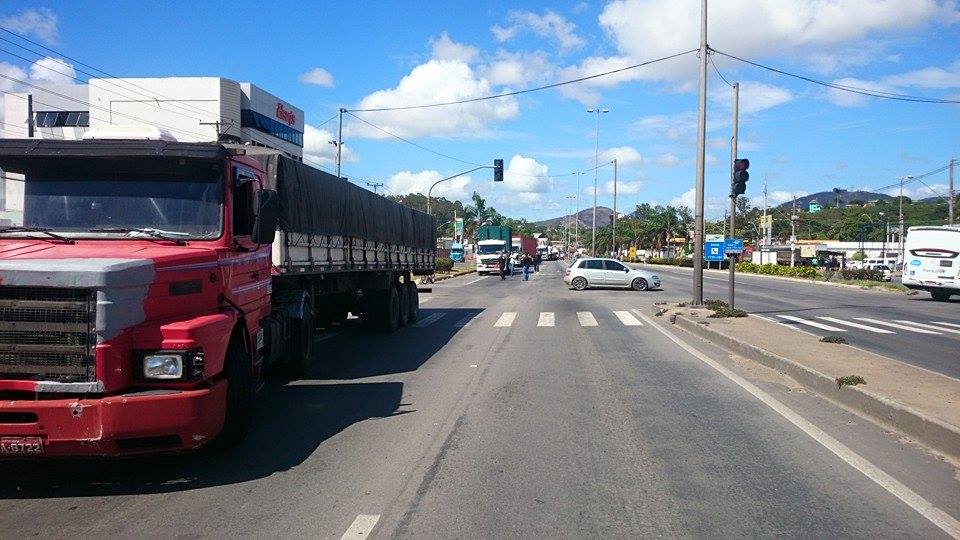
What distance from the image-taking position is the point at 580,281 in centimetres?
3453

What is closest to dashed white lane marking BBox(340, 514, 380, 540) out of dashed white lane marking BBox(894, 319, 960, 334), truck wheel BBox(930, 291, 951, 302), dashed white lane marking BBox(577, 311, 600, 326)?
dashed white lane marking BBox(577, 311, 600, 326)

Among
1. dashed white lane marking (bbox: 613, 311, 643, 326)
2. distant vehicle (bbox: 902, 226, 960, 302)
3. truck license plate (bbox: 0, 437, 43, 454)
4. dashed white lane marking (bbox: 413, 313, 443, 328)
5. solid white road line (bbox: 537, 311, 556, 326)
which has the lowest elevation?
dashed white lane marking (bbox: 413, 313, 443, 328)

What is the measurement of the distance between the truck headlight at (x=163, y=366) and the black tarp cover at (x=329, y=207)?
404 cm

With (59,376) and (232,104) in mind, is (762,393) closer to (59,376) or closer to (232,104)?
(59,376)

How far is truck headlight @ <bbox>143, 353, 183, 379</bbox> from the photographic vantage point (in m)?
5.50

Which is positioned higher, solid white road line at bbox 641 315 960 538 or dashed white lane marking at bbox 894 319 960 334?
solid white road line at bbox 641 315 960 538

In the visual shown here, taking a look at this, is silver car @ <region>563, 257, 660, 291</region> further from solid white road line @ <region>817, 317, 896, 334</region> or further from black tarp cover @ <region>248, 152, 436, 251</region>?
black tarp cover @ <region>248, 152, 436, 251</region>

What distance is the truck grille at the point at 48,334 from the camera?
527cm

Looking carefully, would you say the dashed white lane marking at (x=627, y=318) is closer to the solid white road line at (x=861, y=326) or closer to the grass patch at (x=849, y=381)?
the solid white road line at (x=861, y=326)

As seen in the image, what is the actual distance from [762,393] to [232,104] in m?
50.1

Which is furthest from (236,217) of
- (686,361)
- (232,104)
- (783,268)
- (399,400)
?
(783,268)

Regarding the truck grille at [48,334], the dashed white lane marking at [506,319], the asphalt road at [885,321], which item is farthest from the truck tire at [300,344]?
the asphalt road at [885,321]

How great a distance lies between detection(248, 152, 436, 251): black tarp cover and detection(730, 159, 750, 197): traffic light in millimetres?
8280

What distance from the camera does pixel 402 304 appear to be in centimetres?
1764
